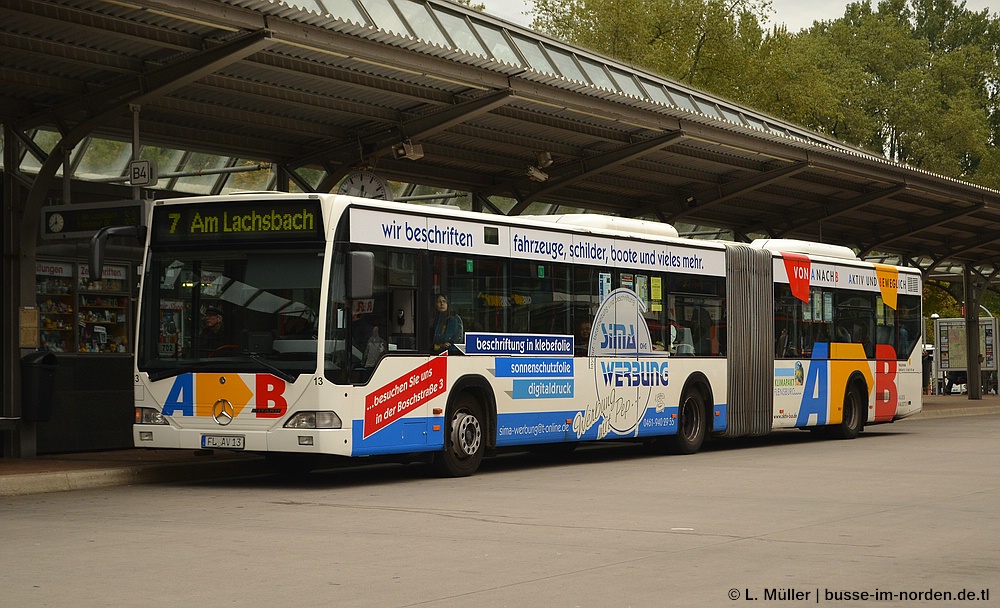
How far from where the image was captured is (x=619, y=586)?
809cm

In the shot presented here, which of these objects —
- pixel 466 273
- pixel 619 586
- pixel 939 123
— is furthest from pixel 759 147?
pixel 939 123

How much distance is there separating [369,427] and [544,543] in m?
4.69

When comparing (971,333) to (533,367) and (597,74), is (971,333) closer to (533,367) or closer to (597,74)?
(597,74)

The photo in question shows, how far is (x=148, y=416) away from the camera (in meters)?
14.8

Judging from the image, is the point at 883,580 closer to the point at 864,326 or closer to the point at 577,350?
the point at 577,350

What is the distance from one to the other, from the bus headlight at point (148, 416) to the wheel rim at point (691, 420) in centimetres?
828

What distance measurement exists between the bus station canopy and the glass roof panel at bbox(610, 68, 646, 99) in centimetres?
6

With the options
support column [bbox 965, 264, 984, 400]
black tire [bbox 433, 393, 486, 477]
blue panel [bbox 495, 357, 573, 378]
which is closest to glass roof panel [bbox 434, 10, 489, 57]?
blue panel [bbox 495, 357, 573, 378]

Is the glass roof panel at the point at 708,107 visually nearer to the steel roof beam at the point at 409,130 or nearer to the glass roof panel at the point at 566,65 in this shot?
the glass roof panel at the point at 566,65

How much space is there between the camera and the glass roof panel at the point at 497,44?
77.2 ft

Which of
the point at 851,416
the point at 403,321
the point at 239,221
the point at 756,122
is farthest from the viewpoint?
the point at 756,122

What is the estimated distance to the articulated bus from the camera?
46.8ft

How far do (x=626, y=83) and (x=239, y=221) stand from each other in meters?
14.9

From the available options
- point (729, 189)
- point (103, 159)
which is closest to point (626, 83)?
point (729, 189)
